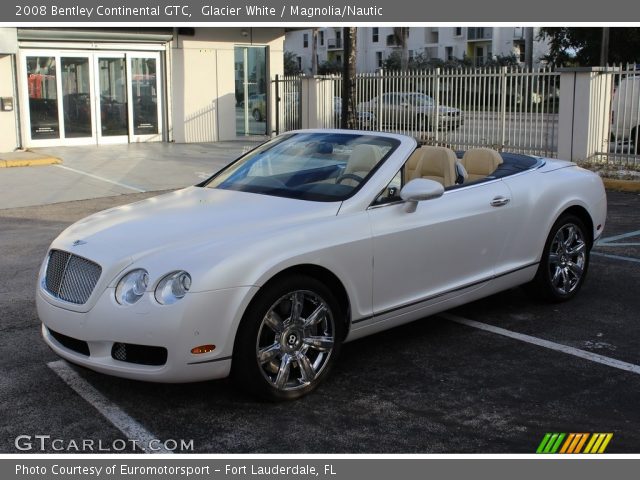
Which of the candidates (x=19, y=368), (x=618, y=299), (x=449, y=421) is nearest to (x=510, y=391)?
(x=449, y=421)

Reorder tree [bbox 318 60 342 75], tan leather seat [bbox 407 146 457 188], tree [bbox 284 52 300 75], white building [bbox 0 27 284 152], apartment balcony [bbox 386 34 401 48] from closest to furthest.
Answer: tan leather seat [bbox 407 146 457 188], white building [bbox 0 27 284 152], tree [bbox 284 52 300 75], tree [bbox 318 60 342 75], apartment balcony [bbox 386 34 401 48]

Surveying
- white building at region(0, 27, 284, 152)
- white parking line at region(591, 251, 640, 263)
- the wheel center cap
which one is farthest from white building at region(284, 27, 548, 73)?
the wheel center cap

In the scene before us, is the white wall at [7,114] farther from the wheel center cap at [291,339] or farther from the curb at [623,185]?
the wheel center cap at [291,339]

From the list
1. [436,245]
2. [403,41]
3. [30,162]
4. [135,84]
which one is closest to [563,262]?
[436,245]

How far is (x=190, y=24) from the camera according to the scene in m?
21.6

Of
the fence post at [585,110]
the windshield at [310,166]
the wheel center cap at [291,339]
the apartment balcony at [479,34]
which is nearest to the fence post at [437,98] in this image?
the fence post at [585,110]

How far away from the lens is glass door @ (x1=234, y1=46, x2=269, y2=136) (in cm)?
2380

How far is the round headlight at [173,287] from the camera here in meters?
4.07

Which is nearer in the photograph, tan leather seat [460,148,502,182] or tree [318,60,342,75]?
tan leather seat [460,148,502,182]

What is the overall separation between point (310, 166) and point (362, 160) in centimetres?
41

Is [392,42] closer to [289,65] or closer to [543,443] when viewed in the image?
[289,65]

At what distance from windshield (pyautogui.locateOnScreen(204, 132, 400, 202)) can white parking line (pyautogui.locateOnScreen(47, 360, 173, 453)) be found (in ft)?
5.39

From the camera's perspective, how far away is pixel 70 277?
450 cm

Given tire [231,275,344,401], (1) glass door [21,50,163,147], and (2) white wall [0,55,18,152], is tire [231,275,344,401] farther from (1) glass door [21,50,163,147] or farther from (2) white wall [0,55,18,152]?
(1) glass door [21,50,163,147]
